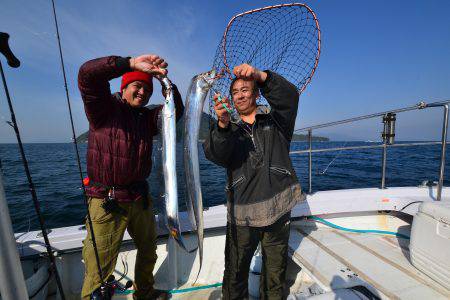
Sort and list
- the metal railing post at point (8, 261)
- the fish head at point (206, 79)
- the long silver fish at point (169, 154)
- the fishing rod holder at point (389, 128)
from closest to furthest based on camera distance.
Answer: the metal railing post at point (8, 261) < the fish head at point (206, 79) < the long silver fish at point (169, 154) < the fishing rod holder at point (389, 128)

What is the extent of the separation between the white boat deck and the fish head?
95.4 inches

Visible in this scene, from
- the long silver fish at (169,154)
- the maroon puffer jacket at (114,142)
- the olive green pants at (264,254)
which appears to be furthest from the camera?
the olive green pants at (264,254)

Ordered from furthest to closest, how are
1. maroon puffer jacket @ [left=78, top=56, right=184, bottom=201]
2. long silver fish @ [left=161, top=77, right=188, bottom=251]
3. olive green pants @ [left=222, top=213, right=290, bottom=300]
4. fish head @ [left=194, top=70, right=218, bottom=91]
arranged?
olive green pants @ [left=222, top=213, right=290, bottom=300] < maroon puffer jacket @ [left=78, top=56, right=184, bottom=201] < long silver fish @ [left=161, top=77, right=188, bottom=251] < fish head @ [left=194, top=70, right=218, bottom=91]

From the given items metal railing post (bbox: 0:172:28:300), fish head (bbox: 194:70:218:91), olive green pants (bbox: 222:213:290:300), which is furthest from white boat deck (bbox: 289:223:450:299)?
metal railing post (bbox: 0:172:28:300)

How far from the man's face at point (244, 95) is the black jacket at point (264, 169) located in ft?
0.48

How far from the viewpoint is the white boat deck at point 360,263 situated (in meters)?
2.67

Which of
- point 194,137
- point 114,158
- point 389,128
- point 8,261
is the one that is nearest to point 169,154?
point 194,137

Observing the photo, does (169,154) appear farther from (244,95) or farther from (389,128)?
(389,128)

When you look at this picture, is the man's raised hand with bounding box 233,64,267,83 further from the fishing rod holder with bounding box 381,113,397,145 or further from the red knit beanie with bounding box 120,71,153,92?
the fishing rod holder with bounding box 381,113,397,145

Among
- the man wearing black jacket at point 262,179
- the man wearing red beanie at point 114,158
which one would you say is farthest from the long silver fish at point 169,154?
the man wearing black jacket at point 262,179

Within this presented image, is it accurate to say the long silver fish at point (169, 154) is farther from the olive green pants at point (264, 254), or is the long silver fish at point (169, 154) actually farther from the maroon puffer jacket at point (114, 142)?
the olive green pants at point (264, 254)

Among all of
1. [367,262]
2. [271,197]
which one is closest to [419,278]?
[367,262]

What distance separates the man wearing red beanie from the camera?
248cm

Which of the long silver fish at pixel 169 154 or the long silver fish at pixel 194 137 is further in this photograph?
the long silver fish at pixel 169 154
